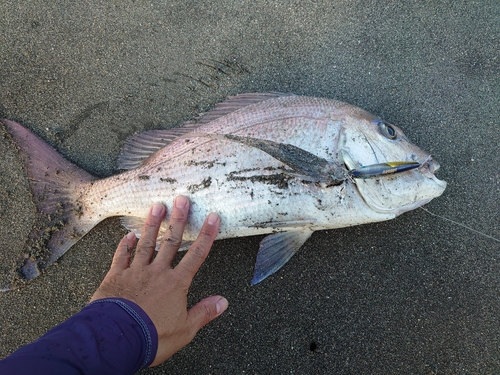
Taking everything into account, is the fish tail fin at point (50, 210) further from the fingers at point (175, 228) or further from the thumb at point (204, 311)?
the thumb at point (204, 311)

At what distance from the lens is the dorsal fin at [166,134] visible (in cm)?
239

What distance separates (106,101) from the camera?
2.65 meters

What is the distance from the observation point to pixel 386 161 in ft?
6.99

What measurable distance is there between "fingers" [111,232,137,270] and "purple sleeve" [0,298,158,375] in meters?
0.32

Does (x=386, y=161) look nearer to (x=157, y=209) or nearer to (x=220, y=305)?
(x=220, y=305)

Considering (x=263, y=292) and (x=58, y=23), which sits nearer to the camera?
(x=263, y=292)

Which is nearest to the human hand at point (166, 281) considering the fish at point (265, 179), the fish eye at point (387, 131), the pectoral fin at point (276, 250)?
the fish at point (265, 179)

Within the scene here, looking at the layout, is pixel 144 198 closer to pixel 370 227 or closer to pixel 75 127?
pixel 75 127

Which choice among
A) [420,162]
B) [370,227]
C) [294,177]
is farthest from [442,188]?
[294,177]

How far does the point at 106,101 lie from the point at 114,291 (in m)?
1.48

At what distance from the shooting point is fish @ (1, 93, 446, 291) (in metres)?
2.10

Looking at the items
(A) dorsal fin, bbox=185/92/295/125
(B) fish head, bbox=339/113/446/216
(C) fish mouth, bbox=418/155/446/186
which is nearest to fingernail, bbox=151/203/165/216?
(A) dorsal fin, bbox=185/92/295/125

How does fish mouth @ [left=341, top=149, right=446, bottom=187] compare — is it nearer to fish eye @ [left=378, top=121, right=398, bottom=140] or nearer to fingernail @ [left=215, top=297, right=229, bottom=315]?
fish eye @ [left=378, top=121, right=398, bottom=140]

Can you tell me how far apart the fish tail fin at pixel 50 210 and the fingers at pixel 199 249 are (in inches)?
30.7
